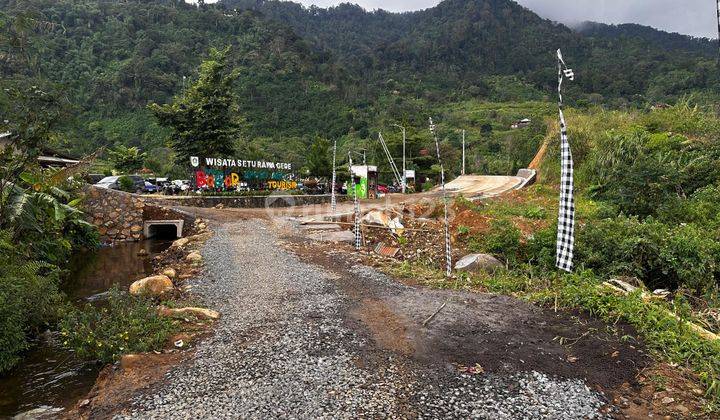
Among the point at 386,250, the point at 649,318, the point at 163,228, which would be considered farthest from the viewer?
the point at 163,228

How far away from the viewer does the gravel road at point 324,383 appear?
5250 mm

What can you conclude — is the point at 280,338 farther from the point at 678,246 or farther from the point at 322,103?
the point at 322,103

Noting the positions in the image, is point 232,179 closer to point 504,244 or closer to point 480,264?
point 504,244

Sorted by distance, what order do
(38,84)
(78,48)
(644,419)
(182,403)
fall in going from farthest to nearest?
(78,48), (38,84), (182,403), (644,419)

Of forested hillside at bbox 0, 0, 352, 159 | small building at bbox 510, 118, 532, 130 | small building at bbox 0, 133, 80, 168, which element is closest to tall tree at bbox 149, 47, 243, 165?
small building at bbox 0, 133, 80, 168

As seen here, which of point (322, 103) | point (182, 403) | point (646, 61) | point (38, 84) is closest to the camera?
point (182, 403)

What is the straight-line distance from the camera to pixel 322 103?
79.1 meters

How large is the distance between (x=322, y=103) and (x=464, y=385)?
76.6 metres

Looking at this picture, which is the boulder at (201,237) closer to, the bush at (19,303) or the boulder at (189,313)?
the bush at (19,303)

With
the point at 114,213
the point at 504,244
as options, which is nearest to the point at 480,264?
the point at 504,244

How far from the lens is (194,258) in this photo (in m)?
13.4

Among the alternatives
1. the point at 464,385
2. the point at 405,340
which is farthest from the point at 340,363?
the point at 464,385

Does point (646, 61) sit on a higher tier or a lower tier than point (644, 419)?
higher

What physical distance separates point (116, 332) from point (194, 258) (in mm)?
6167
